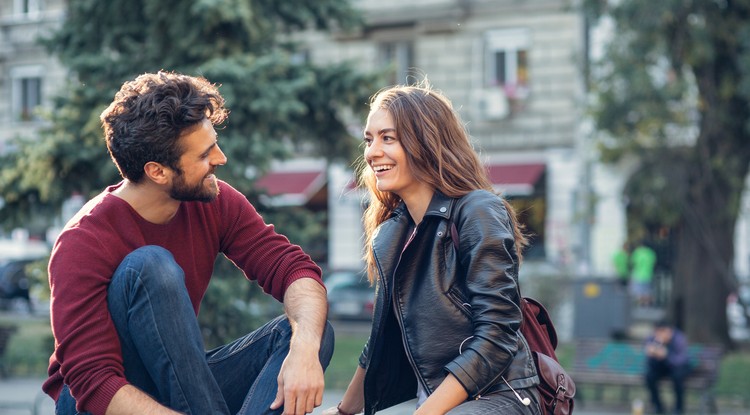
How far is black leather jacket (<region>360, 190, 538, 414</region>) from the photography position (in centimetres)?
389

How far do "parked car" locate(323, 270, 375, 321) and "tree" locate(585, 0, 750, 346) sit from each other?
6.94 metres

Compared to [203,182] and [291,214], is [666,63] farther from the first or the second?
[203,182]

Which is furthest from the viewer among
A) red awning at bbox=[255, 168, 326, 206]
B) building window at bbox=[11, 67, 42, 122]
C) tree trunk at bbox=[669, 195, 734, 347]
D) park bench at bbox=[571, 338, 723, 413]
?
building window at bbox=[11, 67, 42, 122]

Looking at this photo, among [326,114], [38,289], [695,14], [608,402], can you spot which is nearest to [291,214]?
[326,114]

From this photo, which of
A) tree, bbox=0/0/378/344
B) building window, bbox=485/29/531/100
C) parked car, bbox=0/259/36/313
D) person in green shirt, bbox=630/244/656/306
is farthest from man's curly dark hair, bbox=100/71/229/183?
parked car, bbox=0/259/36/313

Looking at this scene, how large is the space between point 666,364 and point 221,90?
5.99m

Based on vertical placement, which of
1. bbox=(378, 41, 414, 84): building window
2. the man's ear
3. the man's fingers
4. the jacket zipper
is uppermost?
bbox=(378, 41, 414, 84): building window

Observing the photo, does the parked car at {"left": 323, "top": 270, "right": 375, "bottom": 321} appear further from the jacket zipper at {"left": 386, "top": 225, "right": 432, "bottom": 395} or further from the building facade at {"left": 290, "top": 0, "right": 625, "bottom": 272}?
the jacket zipper at {"left": 386, "top": 225, "right": 432, "bottom": 395}

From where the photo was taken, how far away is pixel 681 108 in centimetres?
1791

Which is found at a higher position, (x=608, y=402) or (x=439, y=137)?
(x=439, y=137)

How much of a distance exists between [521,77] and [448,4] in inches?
96.1

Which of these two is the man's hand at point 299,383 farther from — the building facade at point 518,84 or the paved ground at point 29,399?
the building facade at point 518,84

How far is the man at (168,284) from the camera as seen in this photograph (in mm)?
3756

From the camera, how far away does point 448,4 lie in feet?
89.9
